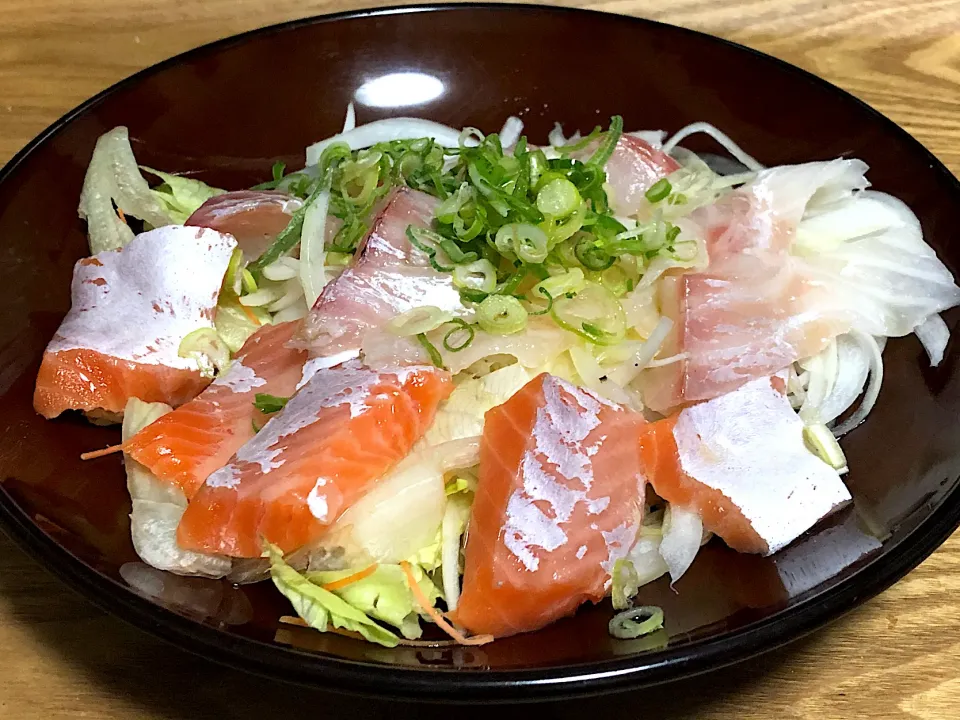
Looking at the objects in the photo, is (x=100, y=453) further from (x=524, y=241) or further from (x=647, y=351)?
(x=647, y=351)

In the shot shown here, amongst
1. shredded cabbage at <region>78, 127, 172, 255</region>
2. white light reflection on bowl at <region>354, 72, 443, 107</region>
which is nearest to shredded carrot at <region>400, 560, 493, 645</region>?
shredded cabbage at <region>78, 127, 172, 255</region>

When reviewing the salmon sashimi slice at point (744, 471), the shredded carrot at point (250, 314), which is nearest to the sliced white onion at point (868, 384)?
the salmon sashimi slice at point (744, 471)

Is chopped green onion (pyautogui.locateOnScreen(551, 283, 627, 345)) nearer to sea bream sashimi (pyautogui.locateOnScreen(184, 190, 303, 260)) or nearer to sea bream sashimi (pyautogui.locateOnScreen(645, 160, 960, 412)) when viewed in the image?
sea bream sashimi (pyautogui.locateOnScreen(645, 160, 960, 412))

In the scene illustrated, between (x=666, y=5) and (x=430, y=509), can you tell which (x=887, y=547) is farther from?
(x=666, y=5)

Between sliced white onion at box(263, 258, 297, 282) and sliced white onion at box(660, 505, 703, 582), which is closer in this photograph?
sliced white onion at box(660, 505, 703, 582)

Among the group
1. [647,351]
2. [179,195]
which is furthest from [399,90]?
[647,351]

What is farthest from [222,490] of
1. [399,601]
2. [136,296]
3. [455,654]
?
[136,296]

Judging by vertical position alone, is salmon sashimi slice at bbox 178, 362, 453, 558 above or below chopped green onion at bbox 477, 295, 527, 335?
below

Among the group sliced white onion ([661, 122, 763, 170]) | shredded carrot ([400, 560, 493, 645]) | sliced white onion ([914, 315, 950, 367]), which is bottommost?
shredded carrot ([400, 560, 493, 645])
